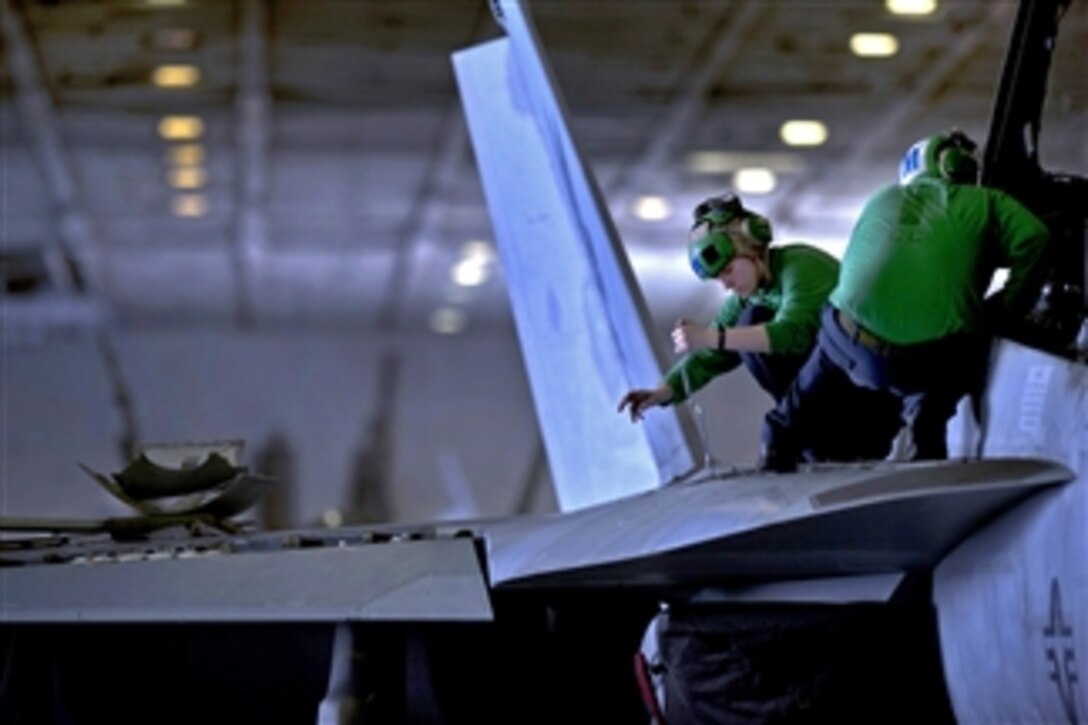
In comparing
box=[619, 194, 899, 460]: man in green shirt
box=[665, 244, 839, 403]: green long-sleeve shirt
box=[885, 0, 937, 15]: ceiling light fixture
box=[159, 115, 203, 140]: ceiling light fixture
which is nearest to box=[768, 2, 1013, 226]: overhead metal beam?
box=[885, 0, 937, 15]: ceiling light fixture

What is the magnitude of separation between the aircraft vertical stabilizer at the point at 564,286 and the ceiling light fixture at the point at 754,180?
7.78 meters

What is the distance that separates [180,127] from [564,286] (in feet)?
30.4

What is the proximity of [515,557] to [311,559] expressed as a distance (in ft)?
1.90

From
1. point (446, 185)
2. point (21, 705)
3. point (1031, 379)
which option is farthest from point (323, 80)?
point (1031, 379)

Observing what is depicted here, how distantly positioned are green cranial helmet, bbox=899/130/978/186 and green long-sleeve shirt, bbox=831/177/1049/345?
131 millimetres

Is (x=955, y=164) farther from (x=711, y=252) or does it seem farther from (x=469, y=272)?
(x=469, y=272)

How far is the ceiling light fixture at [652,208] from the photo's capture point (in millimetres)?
14852

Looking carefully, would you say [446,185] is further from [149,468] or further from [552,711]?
[552,711]

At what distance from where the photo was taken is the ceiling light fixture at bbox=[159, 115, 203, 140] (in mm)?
14742

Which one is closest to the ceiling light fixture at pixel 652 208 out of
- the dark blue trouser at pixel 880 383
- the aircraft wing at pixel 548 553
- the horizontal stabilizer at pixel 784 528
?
the aircraft wing at pixel 548 553

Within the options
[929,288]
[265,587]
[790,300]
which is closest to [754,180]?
[790,300]

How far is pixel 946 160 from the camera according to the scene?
165 inches

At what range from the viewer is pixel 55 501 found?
1513 centimetres

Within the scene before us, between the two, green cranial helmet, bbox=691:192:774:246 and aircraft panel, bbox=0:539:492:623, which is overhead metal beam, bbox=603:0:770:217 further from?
aircraft panel, bbox=0:539:492:623
